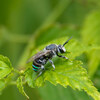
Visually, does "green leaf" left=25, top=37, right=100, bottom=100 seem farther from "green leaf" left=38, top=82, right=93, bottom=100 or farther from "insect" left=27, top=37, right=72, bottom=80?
"green leaf" left=38, top=82, right=93, bottom=100

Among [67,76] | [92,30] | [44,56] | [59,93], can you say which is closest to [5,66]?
[44,56]

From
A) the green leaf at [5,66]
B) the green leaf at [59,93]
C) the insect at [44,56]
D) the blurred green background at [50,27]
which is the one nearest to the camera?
the green leaf at [5,66]

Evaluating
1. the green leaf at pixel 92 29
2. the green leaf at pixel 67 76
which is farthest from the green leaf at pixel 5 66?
the green leaf at pixel 92 29

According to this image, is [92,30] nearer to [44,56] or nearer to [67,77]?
[44,56]

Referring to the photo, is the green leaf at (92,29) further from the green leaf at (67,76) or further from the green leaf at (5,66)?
the green leaf at (5,66)

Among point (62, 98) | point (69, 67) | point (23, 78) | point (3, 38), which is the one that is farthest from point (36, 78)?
point (3, 38)

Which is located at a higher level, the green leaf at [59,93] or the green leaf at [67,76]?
the green leaf at [59,93]

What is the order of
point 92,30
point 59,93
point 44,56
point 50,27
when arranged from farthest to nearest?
point 50,27 < point 92,30 < point 59,93 < point 44,56
